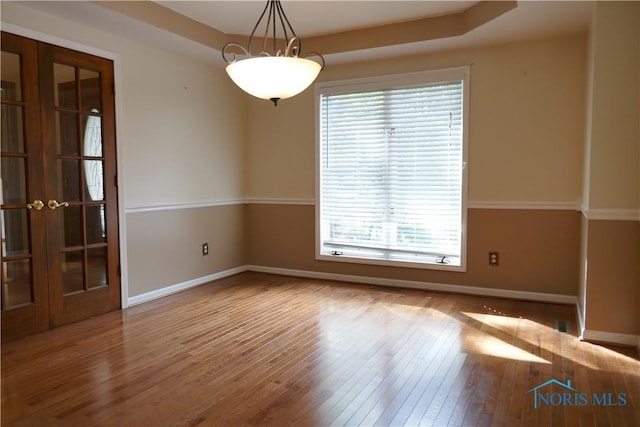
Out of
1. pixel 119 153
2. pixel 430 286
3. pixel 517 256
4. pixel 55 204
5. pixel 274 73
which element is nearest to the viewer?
pixel 274 73

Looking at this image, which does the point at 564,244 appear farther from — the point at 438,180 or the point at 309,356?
the point at 309,356

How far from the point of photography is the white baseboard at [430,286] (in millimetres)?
4203

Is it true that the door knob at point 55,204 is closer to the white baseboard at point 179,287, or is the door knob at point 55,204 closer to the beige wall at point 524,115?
the white baseboard at point 179,287

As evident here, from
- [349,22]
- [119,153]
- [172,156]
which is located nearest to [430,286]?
[349,22]

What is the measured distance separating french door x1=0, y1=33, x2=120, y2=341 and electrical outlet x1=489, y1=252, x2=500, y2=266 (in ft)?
11.5

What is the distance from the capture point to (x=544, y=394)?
2.42 m

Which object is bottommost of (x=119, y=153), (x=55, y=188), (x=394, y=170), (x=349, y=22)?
(x=55, y=188)

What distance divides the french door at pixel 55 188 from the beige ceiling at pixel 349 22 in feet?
1.57

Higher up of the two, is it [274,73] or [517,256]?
[274,73]

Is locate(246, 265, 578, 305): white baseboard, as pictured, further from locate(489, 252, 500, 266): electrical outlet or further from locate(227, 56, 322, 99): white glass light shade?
locate(227, 56, 322, 99): white glass light shade

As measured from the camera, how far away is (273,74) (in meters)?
2.62

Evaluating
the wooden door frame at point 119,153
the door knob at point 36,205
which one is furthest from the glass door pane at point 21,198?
the wooden door frame at point 119,153

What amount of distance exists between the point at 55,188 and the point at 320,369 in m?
2.48

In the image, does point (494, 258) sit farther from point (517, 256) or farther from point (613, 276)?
point (613, 276)
